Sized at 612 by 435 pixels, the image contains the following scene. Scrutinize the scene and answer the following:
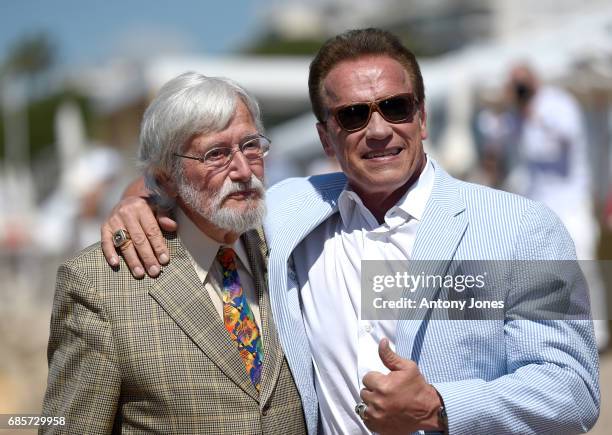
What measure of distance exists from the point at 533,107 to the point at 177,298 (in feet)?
17.0

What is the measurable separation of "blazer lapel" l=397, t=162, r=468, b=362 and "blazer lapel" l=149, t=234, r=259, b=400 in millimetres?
564

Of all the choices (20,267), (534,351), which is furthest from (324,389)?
(20,267)

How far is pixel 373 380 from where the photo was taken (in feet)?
8.48

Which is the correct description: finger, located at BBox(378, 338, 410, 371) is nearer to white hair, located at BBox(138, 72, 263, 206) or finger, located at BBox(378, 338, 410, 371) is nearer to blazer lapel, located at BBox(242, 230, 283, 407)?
blazer lapel, located at BBox(242, 230, 283, 407)

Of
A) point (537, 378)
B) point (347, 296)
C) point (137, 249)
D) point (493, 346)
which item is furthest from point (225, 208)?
point (537, 378)

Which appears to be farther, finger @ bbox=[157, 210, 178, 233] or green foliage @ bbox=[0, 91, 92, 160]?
green foliage @ bbox=[0, 91, 92, 160]

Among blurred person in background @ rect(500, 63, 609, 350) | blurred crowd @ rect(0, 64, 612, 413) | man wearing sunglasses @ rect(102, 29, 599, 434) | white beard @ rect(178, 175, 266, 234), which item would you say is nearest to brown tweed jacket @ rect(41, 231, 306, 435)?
man wearing sunglasses @ rect(102, 29, 599, 434)

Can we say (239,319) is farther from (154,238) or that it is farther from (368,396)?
(368,396)

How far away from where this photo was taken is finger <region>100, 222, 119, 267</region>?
298 cm

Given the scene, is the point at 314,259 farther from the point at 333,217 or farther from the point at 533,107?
the point at 533,107

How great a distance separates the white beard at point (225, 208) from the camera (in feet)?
9.93

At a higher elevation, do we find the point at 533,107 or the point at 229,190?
the point at 533,107

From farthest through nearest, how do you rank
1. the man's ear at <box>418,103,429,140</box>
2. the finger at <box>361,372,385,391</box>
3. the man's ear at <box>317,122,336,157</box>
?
the man's ear at <box>317,122,336,157</box>
the man's ear at <box>418,103,429,140</box>
the finger at <box>361,372,385,391</box>

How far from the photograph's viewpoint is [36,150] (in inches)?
3108
